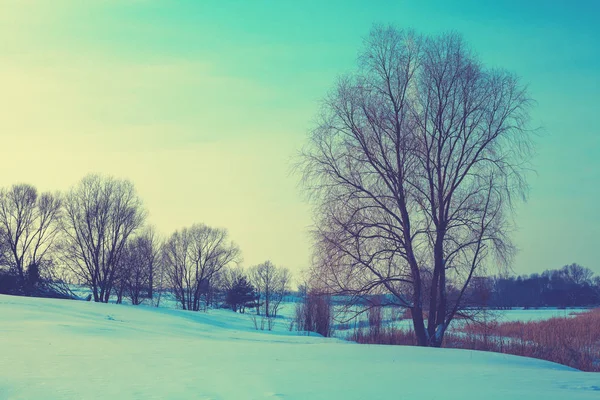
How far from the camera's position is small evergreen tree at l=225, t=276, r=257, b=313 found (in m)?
59.8

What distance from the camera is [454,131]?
→ 1532cm

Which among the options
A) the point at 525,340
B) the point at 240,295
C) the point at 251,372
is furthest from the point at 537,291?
the point at 251,372

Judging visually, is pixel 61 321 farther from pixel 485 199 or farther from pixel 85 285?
pixel 85 285

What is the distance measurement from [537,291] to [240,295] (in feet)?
107

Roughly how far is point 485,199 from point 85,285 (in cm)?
3376

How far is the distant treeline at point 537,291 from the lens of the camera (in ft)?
49.4

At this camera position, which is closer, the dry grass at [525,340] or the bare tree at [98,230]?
the dry grass at [525,340]

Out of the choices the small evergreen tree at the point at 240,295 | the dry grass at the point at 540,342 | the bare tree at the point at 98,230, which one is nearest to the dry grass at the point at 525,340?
the dry grass at the point at 540,342

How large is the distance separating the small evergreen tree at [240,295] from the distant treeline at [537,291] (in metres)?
29.1

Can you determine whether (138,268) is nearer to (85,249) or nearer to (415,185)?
(85,249)

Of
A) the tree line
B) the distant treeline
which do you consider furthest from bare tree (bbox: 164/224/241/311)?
the distant treeline

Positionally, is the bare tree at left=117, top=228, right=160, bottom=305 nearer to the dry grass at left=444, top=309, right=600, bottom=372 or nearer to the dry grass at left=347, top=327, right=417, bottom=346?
the dry grass at left=347, top=327, right=417, bottom=346

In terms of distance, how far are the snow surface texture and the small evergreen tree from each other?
2019 inches

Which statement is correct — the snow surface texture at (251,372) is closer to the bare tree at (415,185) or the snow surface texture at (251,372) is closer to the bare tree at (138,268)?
the bare tree at (415,185)
